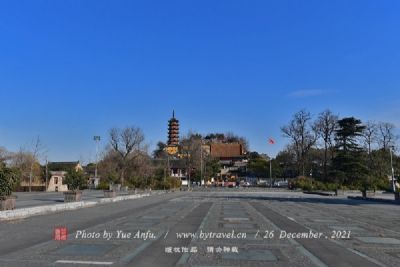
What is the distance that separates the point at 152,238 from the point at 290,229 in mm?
5648

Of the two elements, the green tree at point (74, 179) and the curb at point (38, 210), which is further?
the green tree at point (74, 179)

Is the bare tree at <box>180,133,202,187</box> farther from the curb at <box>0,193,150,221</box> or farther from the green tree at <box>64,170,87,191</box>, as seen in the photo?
the curb at <box>0,193,150,221</box>

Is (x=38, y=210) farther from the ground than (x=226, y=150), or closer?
closer

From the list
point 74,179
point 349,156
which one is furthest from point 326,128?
point 74,179

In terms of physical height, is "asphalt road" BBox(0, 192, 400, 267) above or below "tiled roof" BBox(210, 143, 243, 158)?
below

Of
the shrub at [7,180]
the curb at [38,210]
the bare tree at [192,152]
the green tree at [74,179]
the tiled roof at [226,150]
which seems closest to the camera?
the curb at [38,210]

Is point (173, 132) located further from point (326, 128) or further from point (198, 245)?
point (198, 245)

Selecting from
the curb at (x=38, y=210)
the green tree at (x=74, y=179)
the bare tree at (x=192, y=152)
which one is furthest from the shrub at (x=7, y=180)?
the bare tree at (x=192, y=152)

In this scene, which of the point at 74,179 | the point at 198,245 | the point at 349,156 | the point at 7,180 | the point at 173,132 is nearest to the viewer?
the point at 198,245

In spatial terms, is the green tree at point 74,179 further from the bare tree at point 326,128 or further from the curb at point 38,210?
the bare tree at point 326,128

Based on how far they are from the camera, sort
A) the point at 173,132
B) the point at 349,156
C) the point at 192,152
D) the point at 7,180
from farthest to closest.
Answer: the point at 173,132
the point at 192,152
the point at 349,156
the point at 7,180

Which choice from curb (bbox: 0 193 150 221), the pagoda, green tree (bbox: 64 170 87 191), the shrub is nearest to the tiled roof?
the pagoda

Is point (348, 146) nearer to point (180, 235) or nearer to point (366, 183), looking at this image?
point (366, 183)

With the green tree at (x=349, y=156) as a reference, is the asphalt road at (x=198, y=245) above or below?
below
